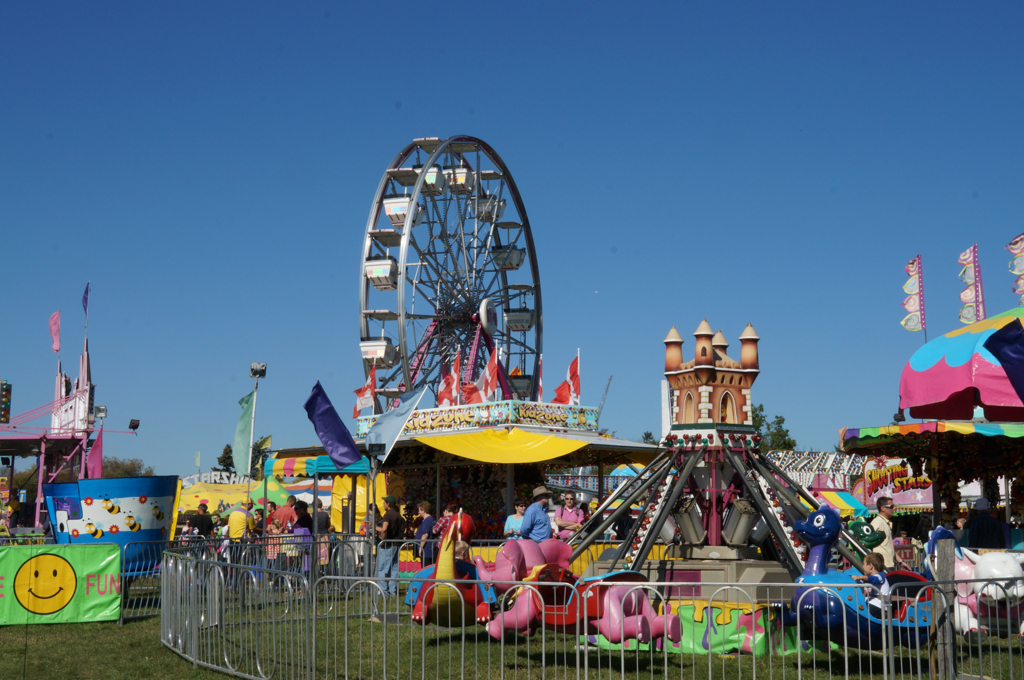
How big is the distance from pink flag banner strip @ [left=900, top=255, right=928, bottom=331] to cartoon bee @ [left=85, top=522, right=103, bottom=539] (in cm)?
1746

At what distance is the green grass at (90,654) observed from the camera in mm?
7944

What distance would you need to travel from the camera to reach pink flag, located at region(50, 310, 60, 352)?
33.9 meters

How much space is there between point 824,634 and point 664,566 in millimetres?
3234

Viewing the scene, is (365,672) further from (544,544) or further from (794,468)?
(794,468)

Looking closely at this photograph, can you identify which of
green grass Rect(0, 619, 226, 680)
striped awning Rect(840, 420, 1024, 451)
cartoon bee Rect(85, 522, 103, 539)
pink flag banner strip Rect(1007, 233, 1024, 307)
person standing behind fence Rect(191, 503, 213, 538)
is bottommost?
green grass Rect(0, 619, 226, 680)

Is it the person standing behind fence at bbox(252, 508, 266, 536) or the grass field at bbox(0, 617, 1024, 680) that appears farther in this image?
the person standing behind fence at bbox(252, 508, 266, 536)

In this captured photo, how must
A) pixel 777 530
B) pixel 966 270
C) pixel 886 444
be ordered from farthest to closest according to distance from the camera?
pixel 966 270 → pixel 886 444 → pixel 777 530

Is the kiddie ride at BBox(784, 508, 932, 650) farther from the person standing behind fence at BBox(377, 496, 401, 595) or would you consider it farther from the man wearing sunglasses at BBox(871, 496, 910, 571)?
the person standing behind fence at BBox(377, 496, 401, 595)

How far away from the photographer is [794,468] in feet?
115

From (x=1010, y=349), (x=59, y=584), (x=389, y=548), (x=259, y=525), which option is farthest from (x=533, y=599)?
(x=259, y=525)

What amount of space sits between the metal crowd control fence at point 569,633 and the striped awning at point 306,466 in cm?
843

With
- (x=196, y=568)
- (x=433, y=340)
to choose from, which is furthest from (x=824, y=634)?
(x=433, y=340)

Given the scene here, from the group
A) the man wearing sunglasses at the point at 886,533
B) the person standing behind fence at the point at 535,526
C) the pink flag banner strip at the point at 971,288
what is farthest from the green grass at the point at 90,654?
the pink flag banner strip at the point at 971,288

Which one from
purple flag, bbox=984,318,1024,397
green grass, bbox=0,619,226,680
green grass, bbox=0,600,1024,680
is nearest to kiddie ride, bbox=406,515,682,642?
green grass, bbox=0,600,1024,680
